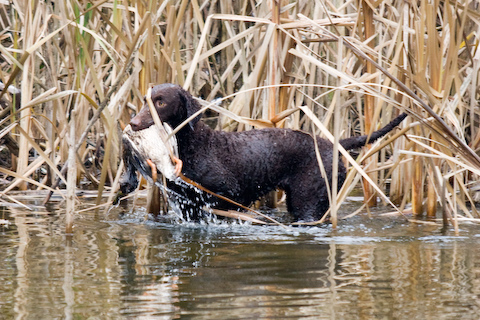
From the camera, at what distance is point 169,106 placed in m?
4.75

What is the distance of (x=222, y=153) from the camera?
511cm

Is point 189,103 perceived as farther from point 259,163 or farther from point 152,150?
point 259,163

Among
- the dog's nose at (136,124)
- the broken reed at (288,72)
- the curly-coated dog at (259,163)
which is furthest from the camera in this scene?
the curly-coated dog at (259,163)

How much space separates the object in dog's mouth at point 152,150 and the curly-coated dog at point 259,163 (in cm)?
38

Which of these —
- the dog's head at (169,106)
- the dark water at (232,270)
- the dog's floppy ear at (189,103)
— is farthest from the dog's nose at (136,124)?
the dark water at (232,270)

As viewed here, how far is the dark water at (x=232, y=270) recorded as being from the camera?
272 cm

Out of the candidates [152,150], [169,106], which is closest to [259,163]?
[169,106]

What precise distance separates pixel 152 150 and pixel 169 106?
1.25ft

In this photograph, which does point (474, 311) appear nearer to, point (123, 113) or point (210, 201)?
point (210, 201)

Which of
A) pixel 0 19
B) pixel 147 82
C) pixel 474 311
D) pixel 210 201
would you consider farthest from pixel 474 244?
pixel 0 19

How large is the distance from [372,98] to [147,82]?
1.68 m

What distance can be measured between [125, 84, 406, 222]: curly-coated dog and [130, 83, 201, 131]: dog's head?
0.10m

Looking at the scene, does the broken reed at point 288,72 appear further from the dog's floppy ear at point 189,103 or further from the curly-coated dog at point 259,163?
the curly-coated dog at point 259,163

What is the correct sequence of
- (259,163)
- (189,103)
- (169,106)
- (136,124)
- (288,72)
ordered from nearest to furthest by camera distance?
(136,124)
(169,106)
(189,103)
(259,163)
(288,72)
